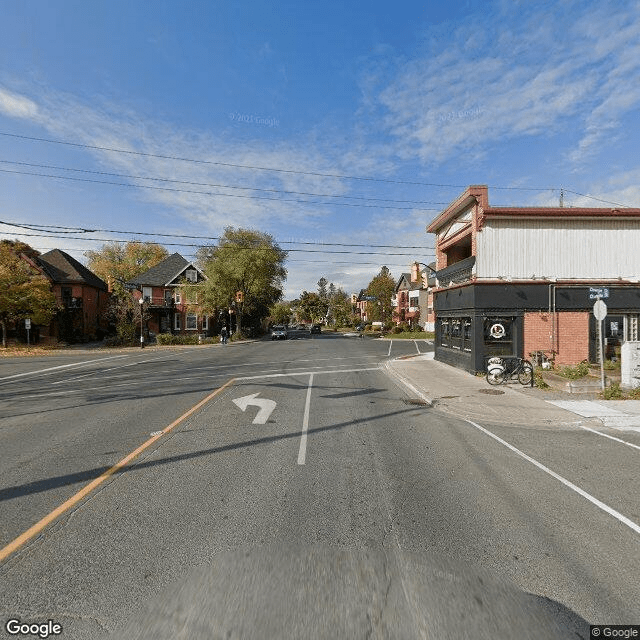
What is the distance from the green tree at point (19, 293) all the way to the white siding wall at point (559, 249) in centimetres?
3183

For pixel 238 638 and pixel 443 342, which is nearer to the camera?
pixel 238 638

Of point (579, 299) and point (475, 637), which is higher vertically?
point (579, 299)

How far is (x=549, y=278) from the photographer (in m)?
14.9

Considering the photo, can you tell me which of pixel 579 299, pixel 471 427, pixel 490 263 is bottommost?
pixel 471 427

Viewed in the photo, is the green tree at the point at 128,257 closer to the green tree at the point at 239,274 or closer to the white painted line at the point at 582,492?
the green tree at the point at 239,274

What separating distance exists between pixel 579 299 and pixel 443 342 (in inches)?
263

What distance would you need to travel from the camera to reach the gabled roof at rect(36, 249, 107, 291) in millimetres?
37950

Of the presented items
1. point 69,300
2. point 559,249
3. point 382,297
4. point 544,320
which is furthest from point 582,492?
point 382,297

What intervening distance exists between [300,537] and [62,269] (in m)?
45.9

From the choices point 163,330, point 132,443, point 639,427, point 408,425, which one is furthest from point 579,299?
point 163,330

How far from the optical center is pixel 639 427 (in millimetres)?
7781

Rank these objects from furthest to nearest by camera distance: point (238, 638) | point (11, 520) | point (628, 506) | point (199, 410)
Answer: point (199, 410)
point (628, 506)
point (11, 520)
point (238, 638)

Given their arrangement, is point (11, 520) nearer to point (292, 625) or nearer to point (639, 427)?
point (292, 625)

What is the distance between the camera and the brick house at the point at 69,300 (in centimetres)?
3660
